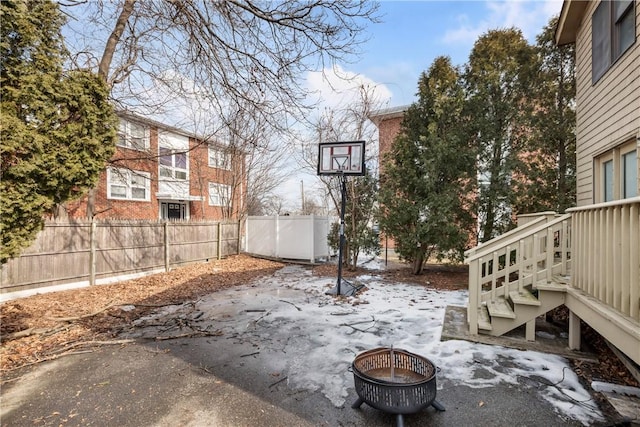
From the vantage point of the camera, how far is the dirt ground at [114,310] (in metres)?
3.54

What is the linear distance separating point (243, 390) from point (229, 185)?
39.4ft

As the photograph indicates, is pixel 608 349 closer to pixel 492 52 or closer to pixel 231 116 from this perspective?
pixel 231 116

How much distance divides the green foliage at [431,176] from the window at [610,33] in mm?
3045

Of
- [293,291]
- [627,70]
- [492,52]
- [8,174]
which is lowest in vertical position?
[293,291]

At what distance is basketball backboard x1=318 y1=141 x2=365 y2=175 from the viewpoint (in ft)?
22.4

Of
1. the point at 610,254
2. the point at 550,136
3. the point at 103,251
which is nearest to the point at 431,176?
the point at 550,136

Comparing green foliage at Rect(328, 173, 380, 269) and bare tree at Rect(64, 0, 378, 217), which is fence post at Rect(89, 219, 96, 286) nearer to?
bare tree at Rect(64, 0, 378, 217)

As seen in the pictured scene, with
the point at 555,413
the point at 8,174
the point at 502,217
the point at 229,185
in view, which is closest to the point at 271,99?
the point at 8,174

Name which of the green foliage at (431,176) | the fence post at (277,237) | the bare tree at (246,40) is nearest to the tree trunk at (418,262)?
the green foliage at (431,176)

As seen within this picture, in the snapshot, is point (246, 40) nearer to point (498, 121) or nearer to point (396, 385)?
point (396, 385)

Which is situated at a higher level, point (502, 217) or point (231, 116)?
point (231, 116)

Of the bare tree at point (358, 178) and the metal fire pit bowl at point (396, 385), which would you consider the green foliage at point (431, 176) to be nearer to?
the bare tree at point (358, 178)

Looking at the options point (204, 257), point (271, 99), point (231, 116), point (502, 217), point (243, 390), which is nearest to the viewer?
point (243, 390)

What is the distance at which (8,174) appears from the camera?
321 centimetres
